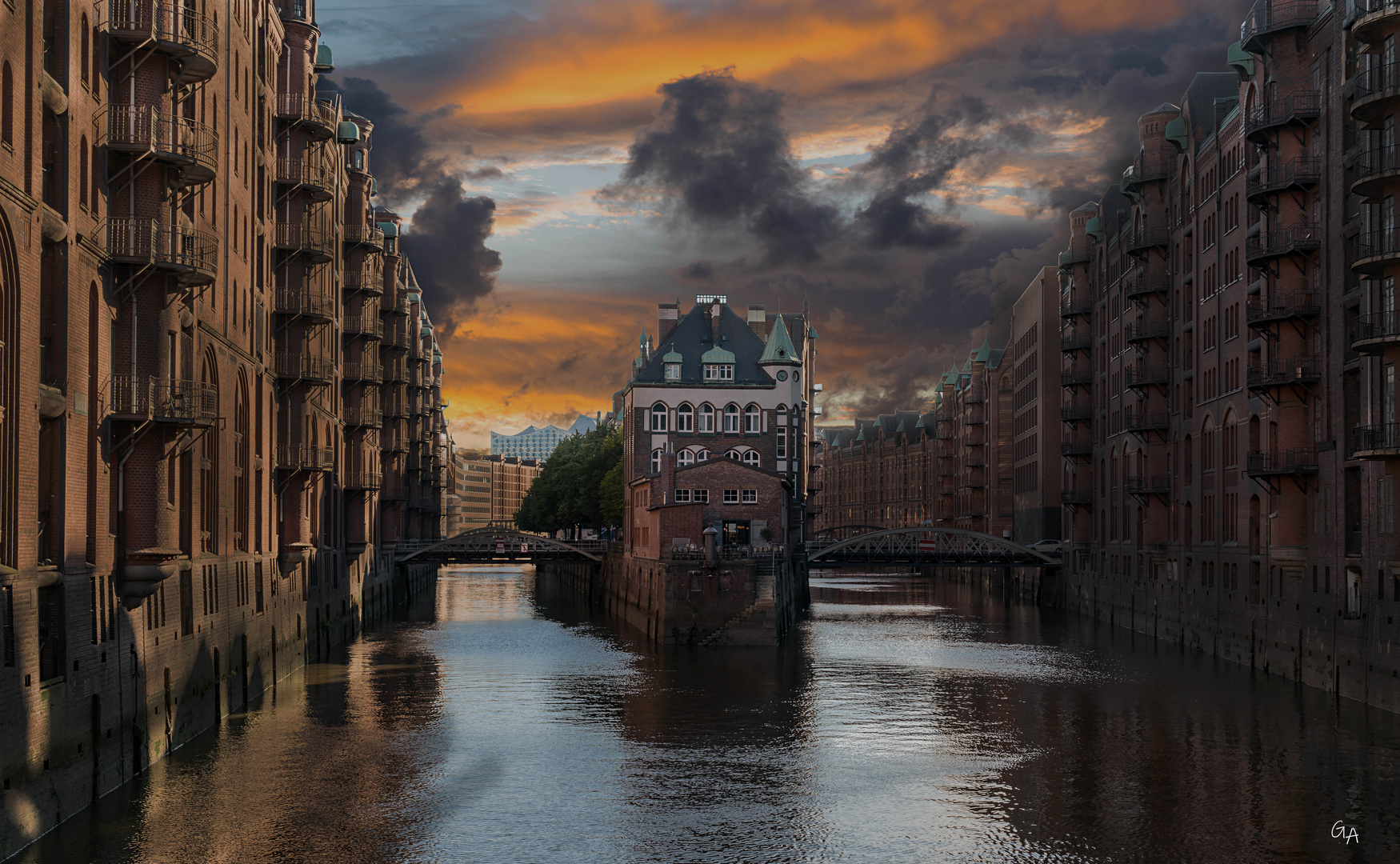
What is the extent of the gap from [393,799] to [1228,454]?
48.6 metres

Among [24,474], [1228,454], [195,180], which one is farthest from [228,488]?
[1228,454]

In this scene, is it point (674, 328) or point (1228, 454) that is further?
point (674, 328)

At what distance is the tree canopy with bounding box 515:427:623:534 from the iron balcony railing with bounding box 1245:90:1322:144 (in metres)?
79.1

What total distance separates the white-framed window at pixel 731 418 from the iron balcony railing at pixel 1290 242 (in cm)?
5766

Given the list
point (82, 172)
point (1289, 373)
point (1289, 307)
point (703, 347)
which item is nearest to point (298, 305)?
point (82, 172)

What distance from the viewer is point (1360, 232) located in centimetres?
4922

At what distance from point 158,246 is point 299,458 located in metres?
27.0

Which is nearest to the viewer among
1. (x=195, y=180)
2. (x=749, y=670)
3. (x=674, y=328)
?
(x=195, y=180)

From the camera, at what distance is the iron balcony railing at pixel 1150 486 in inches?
3231

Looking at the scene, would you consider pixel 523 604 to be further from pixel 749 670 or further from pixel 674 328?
pixel 749 670

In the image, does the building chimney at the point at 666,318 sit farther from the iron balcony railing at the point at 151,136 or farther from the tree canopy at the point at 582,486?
the iron balcony railing at the point at 151,136

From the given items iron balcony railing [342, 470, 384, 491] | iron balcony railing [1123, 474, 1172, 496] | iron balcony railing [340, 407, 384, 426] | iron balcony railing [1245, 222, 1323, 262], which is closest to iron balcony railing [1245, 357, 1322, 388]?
iron balcony railing [1245, 222, 1323, 262]

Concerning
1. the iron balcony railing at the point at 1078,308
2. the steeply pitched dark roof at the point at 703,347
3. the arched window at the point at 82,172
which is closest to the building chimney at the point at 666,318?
the steeply pitched dark roof at the point at 703,347

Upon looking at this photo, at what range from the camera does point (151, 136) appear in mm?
35219
